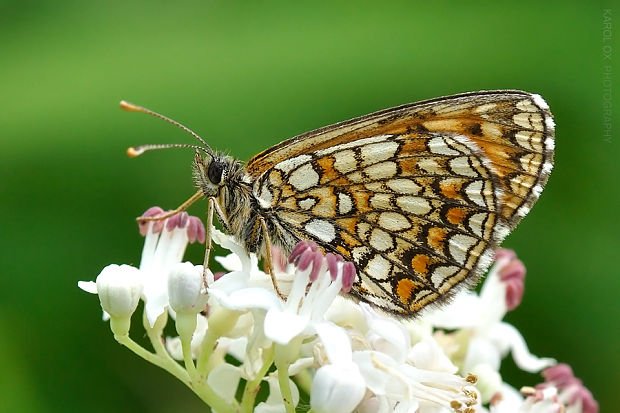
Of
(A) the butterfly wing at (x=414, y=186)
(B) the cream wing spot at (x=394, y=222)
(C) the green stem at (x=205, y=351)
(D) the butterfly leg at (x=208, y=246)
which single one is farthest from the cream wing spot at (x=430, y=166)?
(C) the green stem at (x=205, y=351)

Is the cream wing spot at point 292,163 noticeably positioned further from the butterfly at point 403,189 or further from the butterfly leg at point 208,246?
the butterfly leg at point 208,246

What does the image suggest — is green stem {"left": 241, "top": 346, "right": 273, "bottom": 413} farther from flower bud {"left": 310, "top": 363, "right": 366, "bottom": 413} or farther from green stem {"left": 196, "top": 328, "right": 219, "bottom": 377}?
flower bud {"left": 310, "top": 363, "right": 366, "bottom": 413}
